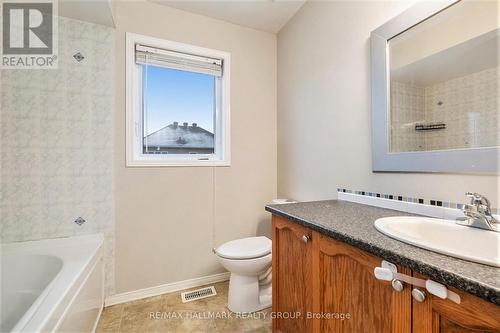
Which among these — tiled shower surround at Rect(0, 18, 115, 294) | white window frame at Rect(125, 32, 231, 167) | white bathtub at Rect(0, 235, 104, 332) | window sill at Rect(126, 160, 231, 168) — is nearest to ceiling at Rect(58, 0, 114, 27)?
tiled shower surround at Rect(0, 18, 115, 294)

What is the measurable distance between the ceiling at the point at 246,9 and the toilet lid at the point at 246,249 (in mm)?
2041

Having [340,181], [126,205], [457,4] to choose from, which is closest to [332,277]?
[340,181]

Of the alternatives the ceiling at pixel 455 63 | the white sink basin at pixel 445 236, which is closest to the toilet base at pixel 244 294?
the white sink basin at pixel 445 236

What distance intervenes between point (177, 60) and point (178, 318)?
2.11 m

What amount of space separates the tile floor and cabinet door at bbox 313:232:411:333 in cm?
77

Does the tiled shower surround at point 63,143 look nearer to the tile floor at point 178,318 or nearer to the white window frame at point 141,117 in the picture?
the white window frame at point 141,117

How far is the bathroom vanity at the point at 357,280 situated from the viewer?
1.68ft

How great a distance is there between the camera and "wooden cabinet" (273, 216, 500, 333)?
0.53 m

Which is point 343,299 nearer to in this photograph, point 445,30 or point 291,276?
point 291,276

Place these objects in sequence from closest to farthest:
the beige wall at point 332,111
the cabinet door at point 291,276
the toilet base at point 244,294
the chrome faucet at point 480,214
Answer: the chrome faucet at point 480,214 → the cabinet door at point 291,276 → the beige wall at point 332,111 → the toilet base at point 244,294

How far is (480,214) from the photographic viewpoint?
81 cm

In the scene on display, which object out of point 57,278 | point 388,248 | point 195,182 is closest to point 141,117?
point 195,182

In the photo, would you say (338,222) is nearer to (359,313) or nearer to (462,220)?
(359,313)

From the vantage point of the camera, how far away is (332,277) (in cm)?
Result: 91
